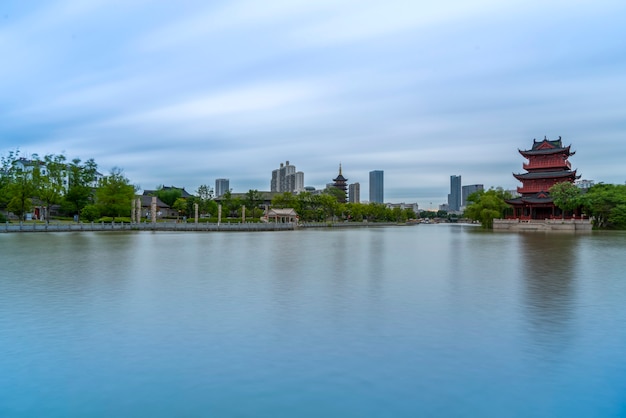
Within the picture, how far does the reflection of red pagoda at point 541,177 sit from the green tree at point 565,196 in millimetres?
3010

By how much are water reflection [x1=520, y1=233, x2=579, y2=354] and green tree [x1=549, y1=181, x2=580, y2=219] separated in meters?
45.9

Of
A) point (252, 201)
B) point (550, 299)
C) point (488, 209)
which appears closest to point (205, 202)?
point (252, 201)

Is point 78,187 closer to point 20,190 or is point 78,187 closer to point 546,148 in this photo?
point 20,190

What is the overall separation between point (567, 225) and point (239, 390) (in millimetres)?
69272

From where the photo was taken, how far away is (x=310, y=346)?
31.0 feet

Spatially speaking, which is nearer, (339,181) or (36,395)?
(36,395)

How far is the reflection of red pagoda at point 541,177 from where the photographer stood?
7356 centimetres


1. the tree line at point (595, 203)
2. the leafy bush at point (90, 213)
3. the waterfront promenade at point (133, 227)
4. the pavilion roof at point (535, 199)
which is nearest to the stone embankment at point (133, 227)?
the waterfront promenade at point (133, 227)

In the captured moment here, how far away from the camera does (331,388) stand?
23.9 ft

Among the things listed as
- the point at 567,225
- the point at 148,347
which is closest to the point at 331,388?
the point at 148,347

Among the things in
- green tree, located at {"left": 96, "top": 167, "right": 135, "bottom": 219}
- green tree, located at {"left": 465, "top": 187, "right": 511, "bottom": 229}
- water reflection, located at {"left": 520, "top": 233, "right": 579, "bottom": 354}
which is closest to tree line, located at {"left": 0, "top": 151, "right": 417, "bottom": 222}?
green tree, located at {"left": 96, "top": 167, "right": 135, "bottom": 219}

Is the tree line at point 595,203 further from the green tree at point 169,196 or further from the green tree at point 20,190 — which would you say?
the green tree at point 169,196

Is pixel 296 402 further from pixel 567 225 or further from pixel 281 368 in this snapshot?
pixel 567 225

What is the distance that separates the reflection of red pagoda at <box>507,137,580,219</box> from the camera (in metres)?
73.6
